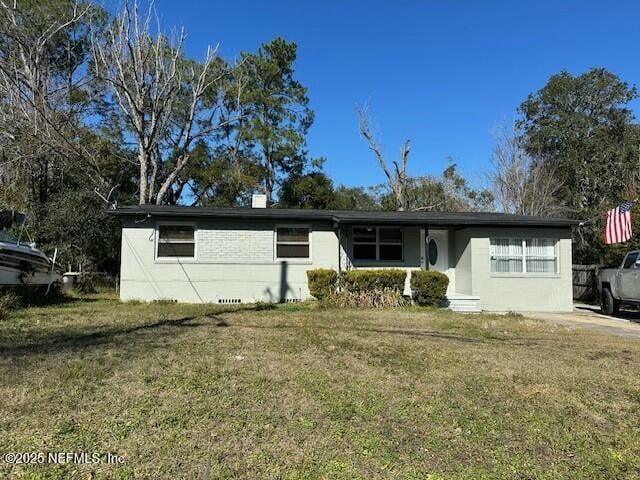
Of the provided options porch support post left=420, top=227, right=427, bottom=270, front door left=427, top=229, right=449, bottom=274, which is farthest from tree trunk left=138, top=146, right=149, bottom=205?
front door left=427, top=229, right=449, bottom=274

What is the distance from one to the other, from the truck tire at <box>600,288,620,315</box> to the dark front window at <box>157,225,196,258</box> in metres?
12.5

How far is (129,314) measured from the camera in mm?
10352

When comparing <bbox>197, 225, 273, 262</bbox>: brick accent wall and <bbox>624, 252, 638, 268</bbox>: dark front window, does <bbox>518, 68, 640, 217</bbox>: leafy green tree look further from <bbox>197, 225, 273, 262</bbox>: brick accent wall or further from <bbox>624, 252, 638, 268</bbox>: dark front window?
<bbox>197, 225, 273, 262</bbox>: brick accent wall

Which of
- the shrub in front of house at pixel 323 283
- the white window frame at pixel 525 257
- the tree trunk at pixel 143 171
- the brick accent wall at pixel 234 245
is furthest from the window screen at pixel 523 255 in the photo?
the tree trunk at pixel 143 171

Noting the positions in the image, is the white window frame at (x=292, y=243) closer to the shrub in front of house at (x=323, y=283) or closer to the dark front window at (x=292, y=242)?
the dark front window at (x=292, y=242)

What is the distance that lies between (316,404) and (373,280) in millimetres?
8947

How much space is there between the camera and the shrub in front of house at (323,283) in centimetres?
1324

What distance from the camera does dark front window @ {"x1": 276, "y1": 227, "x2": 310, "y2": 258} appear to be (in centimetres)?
1445

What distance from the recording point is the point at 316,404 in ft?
14.7

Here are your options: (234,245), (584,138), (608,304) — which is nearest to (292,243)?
(234,245)

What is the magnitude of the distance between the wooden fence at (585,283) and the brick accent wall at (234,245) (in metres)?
13.6

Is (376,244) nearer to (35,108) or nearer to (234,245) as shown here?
(234,245)

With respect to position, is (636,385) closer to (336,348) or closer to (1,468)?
(336,348)

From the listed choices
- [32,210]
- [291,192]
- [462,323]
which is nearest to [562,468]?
[462,323]
